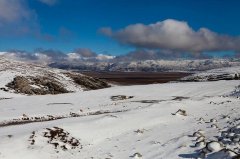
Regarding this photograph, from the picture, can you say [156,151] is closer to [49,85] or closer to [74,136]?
[74,136]

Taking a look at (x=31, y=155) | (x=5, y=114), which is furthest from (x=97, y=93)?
(x=31, y=155)

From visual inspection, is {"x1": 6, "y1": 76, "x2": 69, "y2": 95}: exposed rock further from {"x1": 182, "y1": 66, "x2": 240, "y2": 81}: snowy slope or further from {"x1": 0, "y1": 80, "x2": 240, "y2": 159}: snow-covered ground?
{"x1": 182, "y1": 66, "x2": 240, "y2": 81}: snowy slope

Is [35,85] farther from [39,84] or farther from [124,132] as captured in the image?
[124,132]

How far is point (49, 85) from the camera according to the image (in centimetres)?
9006

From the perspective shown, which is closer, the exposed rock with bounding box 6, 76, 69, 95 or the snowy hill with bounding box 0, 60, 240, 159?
the snowy hill with bounding box 0, 60, 240, 159

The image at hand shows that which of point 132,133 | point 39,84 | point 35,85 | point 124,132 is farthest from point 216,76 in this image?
point 132,133

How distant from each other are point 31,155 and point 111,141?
648 centimetres

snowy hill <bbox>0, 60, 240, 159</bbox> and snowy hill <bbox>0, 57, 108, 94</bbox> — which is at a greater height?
snowy hill <bbox>0, 57, 108, 94</bbox>

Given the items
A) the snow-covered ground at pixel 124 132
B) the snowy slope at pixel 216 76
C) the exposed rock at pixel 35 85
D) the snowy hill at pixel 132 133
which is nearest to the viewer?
the snowy hill at pixel 132 133

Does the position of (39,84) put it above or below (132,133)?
above

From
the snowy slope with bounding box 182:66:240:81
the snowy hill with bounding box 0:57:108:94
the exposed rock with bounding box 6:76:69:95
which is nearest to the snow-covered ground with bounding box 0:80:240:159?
the exposed rock with bounding box 6:76:69:95

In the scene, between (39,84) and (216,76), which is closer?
(39,84)

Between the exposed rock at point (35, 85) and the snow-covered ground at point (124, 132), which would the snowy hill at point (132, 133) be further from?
the exposed rock at point (35, 85)

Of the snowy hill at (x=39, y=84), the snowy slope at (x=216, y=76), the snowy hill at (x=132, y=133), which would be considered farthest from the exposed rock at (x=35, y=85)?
the snowy slope at (x=216, y=76)
